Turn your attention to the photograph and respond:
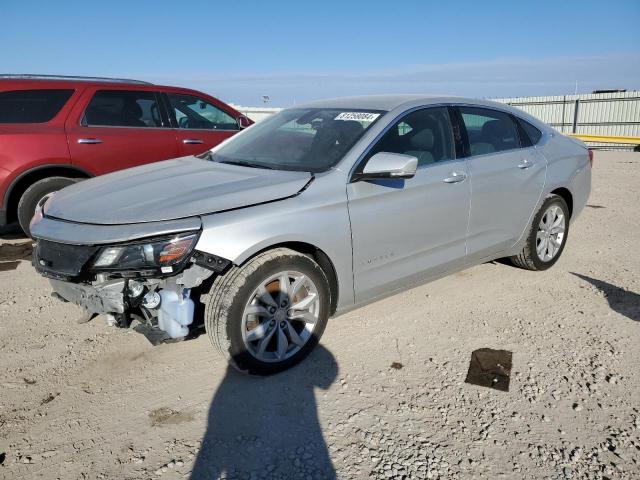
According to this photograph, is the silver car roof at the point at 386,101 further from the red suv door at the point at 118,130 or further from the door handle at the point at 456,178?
the red suv door at the point at 118,130

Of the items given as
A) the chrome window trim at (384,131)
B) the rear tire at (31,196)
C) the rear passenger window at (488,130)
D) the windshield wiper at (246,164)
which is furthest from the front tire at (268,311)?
the rear tire at (31,196)

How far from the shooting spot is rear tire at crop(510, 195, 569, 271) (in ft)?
15.1

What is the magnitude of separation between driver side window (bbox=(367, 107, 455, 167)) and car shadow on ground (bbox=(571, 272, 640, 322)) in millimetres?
1776

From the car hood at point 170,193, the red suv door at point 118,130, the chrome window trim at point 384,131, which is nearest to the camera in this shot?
the car hood at point 170,193

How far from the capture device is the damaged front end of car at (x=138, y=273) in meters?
2.68

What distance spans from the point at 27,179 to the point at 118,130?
1100 mm

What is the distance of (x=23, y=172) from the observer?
537 centimetres

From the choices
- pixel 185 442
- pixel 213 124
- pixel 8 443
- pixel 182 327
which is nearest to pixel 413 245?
pixel 182 327

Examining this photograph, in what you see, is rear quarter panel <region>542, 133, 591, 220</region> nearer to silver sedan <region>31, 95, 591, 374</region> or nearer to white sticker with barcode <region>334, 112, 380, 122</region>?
silver sedan <region>31, 95, 591, 374</region>

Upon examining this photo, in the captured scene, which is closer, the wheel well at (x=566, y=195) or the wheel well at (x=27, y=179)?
the wheel well at (x=566, y=195)

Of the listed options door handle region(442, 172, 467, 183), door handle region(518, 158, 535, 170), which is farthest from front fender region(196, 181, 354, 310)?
door handle region(518, 158, 535, 170)

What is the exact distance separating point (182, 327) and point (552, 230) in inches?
141

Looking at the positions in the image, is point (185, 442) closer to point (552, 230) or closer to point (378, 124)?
point (378, 124)

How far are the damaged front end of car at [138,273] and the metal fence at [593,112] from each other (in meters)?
23.1
